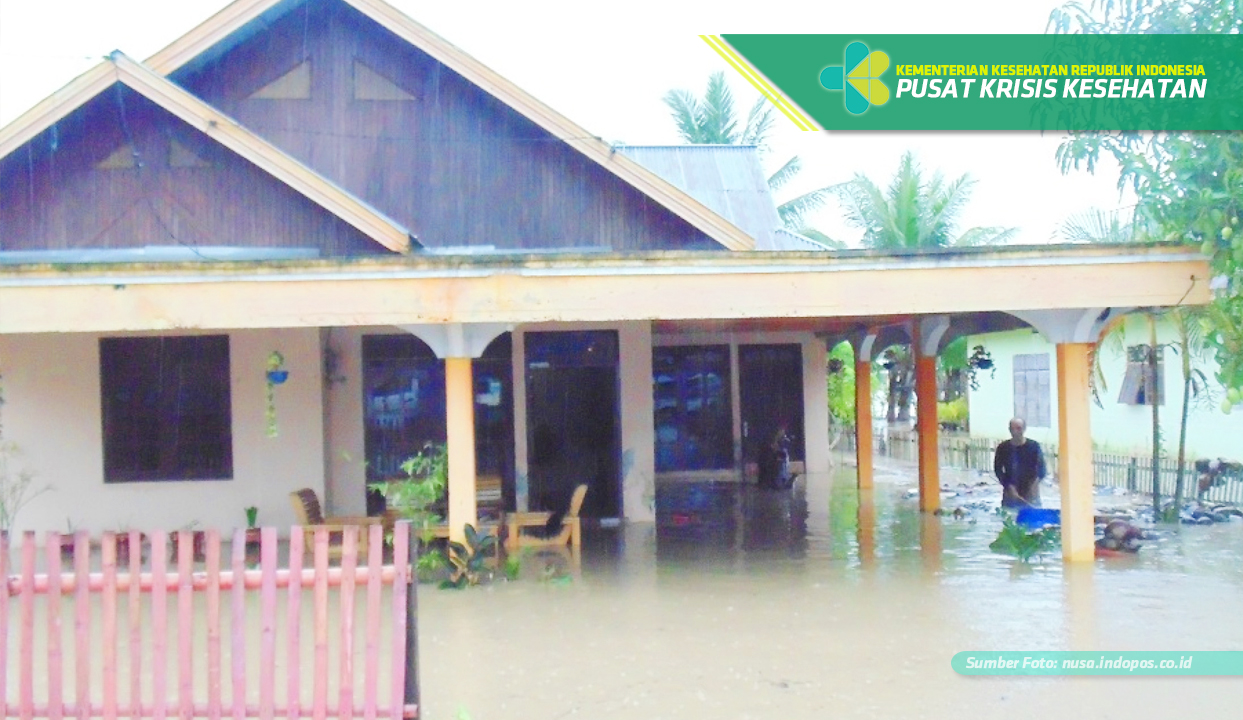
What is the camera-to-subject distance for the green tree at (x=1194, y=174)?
9.33 m

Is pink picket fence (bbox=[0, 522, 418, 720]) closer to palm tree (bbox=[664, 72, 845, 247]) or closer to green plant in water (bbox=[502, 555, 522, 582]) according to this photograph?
green plant in water (bbox=[502, 555, 522, 582])

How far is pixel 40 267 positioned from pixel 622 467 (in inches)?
298

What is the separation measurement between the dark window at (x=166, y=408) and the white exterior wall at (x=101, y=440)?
11cm

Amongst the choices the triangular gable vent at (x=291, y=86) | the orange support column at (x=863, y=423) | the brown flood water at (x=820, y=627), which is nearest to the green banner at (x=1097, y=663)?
the brown flood water at (x=820, y=627)

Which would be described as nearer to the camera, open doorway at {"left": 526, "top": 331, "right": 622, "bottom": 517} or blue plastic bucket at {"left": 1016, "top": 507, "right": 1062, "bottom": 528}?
blue plastic bucket at {"left": 1016, "top": 507, "right": 1062, "bottom": 528}

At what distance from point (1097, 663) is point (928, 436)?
7973 mm

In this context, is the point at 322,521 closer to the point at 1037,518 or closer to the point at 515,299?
the point at 515,299

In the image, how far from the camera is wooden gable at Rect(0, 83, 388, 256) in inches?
478

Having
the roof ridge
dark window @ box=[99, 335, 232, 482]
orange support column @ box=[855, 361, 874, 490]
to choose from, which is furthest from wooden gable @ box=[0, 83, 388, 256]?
orange support column @ box=[855, 361, 874, 490]

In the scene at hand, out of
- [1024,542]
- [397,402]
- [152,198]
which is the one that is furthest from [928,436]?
[152,198]

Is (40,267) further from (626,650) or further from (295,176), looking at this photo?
(626,650)

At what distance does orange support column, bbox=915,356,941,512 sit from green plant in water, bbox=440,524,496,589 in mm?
7324

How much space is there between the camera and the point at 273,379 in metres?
12.6

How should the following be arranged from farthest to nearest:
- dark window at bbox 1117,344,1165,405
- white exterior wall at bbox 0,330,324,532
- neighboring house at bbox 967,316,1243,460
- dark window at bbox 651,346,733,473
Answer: dark window at bbox 651,346,733,473 → dark window at bbox 1117,344,1165,405 → neighboring house at bbox 967,316,1243,460 → white exterior wall at bbox 0,330,324,532
